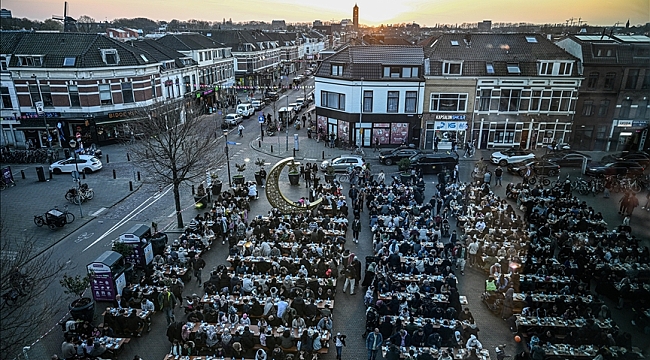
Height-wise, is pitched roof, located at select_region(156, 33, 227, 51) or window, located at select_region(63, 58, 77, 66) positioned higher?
pitched roof, located at select_region(156, 33, 227, 51)

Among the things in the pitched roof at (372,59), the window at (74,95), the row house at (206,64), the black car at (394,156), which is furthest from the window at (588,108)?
the window at (74,95)

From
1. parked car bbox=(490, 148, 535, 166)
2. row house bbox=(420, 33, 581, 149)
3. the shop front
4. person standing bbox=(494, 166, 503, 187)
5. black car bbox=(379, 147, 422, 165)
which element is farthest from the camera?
the shop front

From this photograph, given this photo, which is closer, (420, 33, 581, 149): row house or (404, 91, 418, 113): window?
(420, 33, 581, 149): row house

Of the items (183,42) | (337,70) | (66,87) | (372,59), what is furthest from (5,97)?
(372,59)

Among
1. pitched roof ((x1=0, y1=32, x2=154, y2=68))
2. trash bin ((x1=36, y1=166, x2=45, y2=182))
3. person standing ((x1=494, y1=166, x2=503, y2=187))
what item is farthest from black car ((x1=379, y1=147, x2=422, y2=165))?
trash bin ((x1=36, y1=166, x2=45, y2=182))

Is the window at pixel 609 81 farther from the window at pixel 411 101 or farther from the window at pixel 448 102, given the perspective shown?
the window at pixel 411 101

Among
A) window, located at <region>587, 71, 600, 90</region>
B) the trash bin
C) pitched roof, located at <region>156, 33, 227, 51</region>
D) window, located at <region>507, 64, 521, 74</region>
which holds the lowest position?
the trash bin

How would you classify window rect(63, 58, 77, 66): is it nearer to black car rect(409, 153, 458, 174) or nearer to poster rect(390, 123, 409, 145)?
poster rect(390, 123, 409, 145)
